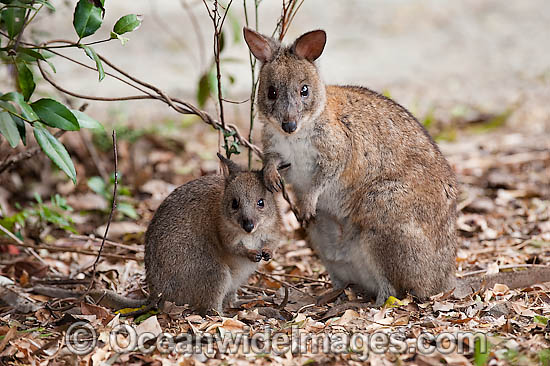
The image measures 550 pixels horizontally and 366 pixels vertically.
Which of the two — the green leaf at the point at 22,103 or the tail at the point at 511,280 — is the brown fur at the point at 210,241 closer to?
the green leaf at the point at 22,103

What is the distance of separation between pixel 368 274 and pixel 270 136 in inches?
52.2

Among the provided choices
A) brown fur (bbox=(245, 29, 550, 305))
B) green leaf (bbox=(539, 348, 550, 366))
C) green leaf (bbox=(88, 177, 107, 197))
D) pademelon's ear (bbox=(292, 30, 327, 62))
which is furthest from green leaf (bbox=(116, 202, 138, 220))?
green leaf (bbox=(539, 348, 550, 366))

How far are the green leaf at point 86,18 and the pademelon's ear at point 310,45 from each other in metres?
1.53

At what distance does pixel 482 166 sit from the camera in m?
9.27

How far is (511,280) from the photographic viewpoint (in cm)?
570

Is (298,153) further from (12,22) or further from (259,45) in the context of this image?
(12,22)

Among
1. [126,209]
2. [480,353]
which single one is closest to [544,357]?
[480,353]

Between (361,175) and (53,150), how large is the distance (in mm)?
2329

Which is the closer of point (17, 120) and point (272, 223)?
point (17, 120)

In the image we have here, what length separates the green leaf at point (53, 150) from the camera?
4641 mm

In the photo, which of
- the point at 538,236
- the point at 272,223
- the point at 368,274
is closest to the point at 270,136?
the point at 272,223

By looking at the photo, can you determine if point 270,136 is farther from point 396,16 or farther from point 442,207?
point 396,16

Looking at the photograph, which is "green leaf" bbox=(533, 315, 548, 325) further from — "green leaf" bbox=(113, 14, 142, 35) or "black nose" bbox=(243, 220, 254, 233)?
"green leaf" bbox=(113, 14, 142, 35)

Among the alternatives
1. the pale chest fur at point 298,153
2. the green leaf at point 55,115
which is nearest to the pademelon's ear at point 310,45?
the pale chest fur at point 298,153
